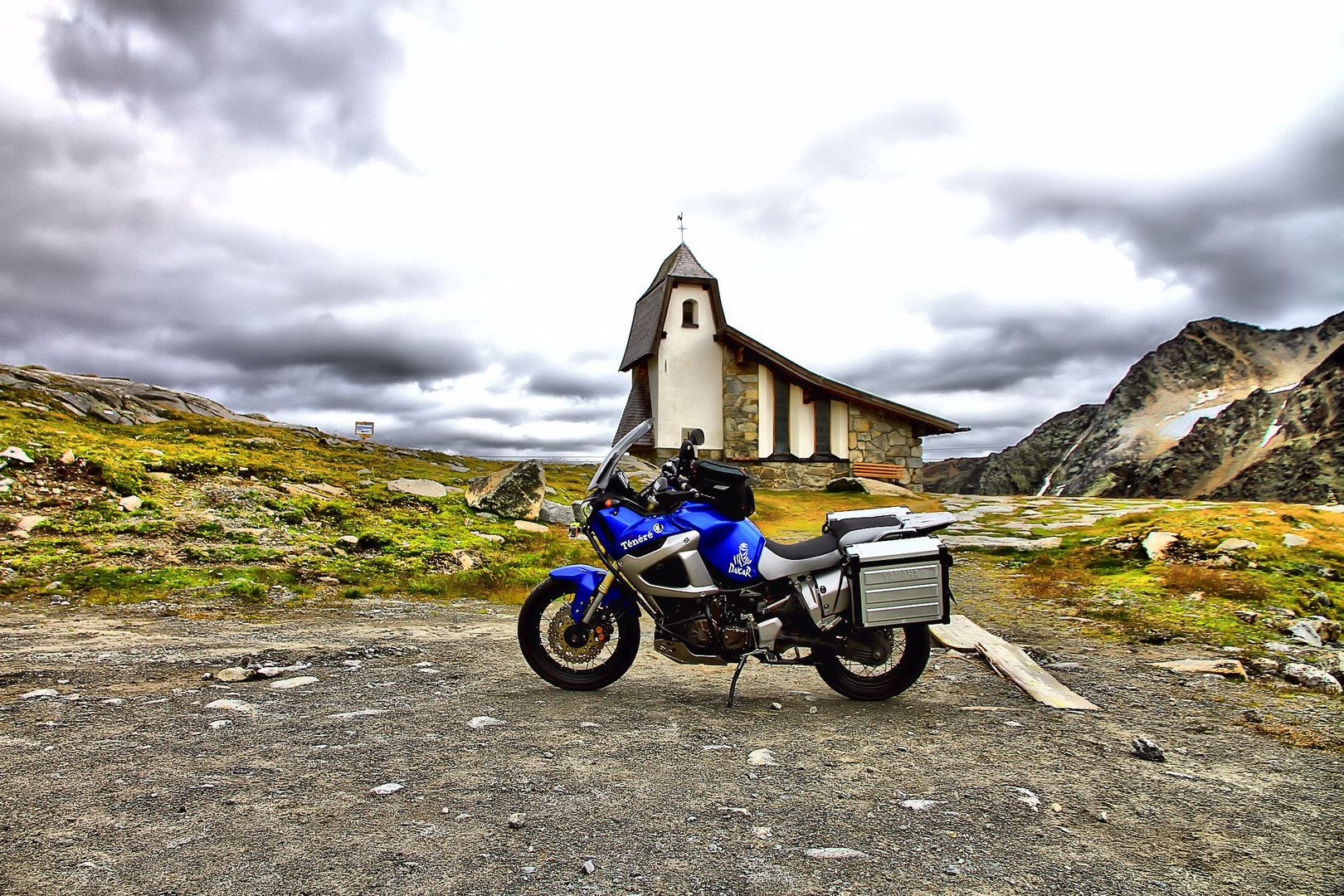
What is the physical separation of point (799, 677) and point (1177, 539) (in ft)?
19.6

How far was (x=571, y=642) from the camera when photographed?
482 centimetres

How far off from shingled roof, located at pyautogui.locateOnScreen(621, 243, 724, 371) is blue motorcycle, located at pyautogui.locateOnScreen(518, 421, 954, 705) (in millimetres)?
21287

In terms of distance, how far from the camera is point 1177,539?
8.58m

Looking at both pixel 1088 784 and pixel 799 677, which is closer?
pixel 1088 784

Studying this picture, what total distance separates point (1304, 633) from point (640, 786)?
560cm

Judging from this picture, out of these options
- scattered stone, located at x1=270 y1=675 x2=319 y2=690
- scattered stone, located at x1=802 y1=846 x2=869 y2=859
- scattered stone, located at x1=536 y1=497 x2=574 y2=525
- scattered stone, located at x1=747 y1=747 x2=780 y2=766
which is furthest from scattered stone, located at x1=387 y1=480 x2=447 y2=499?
scattered stone, located at x1=802 y1=846 x2=869 y2=859

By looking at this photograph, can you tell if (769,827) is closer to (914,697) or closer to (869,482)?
(914,697)

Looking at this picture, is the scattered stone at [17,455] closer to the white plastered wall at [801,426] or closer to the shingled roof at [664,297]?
the shingled roof at [664,297]

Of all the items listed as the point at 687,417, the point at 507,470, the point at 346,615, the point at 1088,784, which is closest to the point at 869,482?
the point at 687,417

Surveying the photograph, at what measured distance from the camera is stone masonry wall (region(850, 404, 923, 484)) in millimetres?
25375

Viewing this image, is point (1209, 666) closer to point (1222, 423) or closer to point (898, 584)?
point (898, 584)

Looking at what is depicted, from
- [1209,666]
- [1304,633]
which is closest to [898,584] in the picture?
[1209,666]

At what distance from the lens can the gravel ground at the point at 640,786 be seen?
7.91 ft

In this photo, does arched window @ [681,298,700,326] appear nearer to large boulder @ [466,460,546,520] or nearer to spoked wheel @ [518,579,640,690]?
large boulder @ [466,460,546,520]
